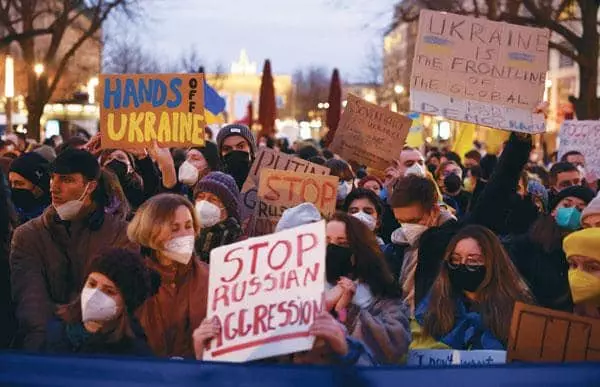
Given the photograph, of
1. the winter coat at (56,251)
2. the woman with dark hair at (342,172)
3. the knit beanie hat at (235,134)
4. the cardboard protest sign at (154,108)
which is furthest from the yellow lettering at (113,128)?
the winter coat at (56,251)

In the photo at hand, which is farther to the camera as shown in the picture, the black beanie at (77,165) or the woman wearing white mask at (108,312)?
the black beanie at (77,165)

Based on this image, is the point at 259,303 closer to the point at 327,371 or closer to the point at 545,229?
the point at 327,371

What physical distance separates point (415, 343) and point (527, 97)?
345 cm

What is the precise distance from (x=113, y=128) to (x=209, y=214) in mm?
2556

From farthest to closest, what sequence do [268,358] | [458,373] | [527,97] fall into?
[527,97] → [268,358] → [458,373]

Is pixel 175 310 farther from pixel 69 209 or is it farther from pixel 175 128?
pixel 175 128

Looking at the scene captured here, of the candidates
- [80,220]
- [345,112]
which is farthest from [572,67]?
[80,220]

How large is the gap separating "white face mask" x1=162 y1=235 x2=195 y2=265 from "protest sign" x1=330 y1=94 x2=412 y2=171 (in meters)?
5.72

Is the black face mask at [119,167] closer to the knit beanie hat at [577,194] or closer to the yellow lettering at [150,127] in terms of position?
the yellow lettering at [150,127]

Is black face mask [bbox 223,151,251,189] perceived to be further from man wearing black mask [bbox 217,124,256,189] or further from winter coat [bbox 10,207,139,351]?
winter coat [bbox 10,207,139,351]

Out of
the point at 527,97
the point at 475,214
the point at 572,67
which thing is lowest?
the point at 572,67

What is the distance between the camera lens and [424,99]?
28.1ft

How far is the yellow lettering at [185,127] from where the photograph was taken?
9.38 meters

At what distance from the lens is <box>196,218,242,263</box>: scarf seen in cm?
673
